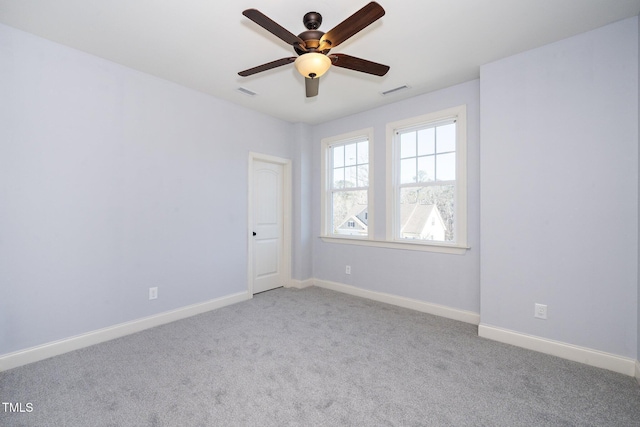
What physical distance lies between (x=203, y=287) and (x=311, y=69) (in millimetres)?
2871

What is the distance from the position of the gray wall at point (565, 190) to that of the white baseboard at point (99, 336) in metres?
3.22

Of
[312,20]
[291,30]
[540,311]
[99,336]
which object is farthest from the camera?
[99,336]

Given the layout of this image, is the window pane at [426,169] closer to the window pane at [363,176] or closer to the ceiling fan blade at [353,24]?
the window pane at [363,176]

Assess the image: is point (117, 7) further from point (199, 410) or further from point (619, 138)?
point (619, 138)

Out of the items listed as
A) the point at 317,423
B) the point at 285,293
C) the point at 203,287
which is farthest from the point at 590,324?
the point at 203,287

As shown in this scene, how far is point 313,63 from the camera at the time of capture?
6.32 ft

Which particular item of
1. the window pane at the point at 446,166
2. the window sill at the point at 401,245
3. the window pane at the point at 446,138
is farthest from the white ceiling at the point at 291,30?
the window sill at the point at 401,245

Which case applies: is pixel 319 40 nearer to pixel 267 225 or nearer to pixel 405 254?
pixel 405 254

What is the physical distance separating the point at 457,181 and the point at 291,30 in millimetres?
2393

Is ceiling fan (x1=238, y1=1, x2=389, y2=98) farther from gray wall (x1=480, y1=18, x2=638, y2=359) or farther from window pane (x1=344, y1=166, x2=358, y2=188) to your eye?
window pane (x1=344, y1=166, x2=358, y2=188)

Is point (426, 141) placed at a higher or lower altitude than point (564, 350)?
higher

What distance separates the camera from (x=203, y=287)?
354 centimetres

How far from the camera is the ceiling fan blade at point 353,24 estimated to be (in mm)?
1531

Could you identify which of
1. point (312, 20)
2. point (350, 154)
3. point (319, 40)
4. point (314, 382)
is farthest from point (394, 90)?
point (314, 382)
